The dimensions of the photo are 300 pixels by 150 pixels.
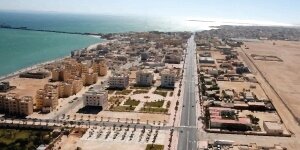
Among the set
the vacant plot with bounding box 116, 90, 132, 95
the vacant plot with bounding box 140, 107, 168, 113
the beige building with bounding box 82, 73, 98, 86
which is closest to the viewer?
the vacant plot with bounding box 140, 107, 168, 113

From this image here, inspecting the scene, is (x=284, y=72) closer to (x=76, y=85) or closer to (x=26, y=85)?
(x=76, y=85)

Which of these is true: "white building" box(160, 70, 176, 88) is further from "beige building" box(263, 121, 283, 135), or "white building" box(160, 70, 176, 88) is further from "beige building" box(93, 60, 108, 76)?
"beige building" box(263, 121, 283, 135)

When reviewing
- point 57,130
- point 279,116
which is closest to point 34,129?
point 57,130

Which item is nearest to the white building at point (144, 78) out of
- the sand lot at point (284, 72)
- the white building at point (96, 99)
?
the white building at point (96, 99)

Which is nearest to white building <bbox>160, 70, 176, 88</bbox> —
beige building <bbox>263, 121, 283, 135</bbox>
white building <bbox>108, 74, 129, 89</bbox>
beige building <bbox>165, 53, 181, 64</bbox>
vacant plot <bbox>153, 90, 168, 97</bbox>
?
vacant plot <bbox>153, 90, 168, 97</bbox>

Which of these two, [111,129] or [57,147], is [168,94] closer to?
[111,129]
